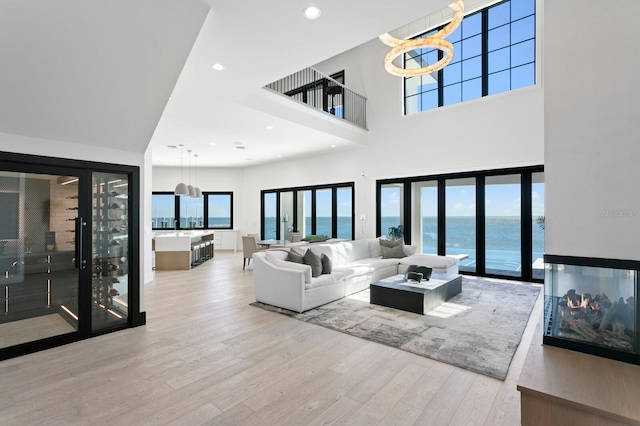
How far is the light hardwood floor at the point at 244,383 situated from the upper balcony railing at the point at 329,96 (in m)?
6.71

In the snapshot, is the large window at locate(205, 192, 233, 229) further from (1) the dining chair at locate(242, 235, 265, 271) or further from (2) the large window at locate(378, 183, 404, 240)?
(2) the large window at locate(378, 183, 404, 240)

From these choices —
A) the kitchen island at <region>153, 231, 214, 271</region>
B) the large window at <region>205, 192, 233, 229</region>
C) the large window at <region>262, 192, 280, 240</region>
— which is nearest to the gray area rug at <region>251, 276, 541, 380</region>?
the kitchen island at <region>153, 231, 214, 271</region>

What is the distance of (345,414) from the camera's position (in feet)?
7.18

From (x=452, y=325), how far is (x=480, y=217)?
4.05m

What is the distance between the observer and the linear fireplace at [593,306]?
6.58ft

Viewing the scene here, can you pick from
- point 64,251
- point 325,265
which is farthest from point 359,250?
point 64,251

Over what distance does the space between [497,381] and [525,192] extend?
203 inches

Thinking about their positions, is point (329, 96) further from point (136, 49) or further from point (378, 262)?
point (136, 49)

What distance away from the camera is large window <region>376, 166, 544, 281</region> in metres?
6.52

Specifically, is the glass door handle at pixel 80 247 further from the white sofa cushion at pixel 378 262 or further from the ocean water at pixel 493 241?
the ocean water at pixel 493 241

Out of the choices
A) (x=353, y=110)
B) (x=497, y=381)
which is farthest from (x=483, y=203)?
(x=497, y=381)

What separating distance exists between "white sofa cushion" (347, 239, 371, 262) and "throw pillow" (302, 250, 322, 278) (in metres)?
1.65

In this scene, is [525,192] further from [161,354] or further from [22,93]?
[22,93]

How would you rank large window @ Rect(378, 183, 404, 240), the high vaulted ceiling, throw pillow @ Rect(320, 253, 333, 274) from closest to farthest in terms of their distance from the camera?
the high vaulted ceiling → throw pillow @ Rect(320, 253, 333, 274) → large window @ Rect(378, 183, 404, 240)
